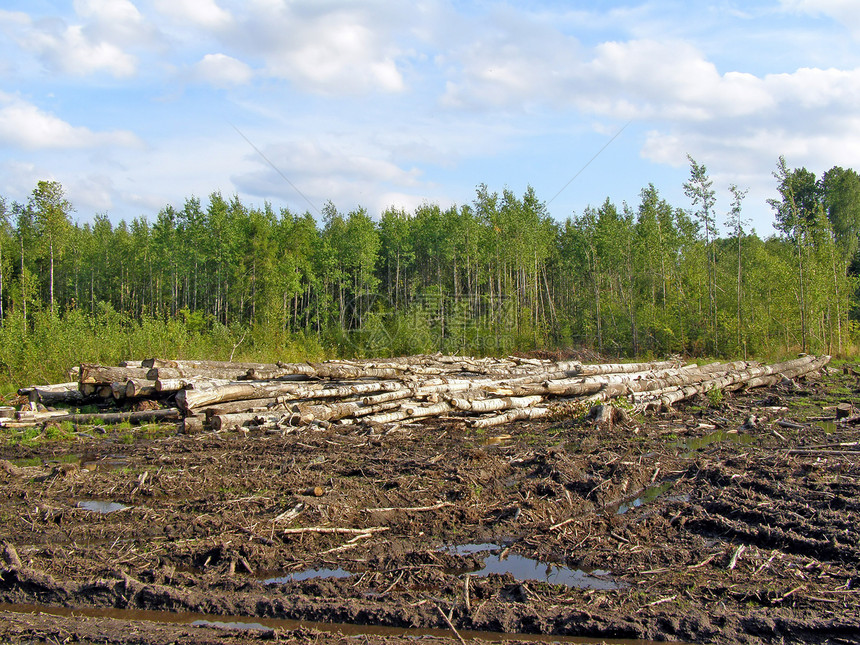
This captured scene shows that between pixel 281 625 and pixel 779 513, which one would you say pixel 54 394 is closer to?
pixel 281 625

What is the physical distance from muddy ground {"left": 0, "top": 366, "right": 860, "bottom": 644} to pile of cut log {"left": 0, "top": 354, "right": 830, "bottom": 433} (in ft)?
7.51

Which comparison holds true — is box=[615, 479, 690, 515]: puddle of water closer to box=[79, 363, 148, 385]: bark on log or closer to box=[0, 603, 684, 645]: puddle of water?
box=[0, 603, 684, 645]: puddle of water

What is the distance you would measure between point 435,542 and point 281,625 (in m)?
1.86

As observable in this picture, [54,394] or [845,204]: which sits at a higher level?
[845,204]

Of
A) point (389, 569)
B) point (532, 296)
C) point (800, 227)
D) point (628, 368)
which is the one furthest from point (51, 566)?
point (532, 296)

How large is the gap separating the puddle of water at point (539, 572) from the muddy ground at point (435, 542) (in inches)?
0.8

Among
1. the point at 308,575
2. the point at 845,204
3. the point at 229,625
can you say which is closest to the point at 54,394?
the point at 308,575

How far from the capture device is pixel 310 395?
12547mm

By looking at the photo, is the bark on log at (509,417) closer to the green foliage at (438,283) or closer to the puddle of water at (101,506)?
the puddle of water at (101,506)

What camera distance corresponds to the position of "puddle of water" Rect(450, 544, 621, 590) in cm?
448

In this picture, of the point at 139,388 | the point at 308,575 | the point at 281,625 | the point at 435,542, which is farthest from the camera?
the point at 139,388

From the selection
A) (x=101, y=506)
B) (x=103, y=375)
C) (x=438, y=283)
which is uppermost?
(x=438, y=283)

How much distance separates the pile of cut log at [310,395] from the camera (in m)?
11.7

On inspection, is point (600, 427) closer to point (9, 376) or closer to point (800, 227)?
point (9, 376)
